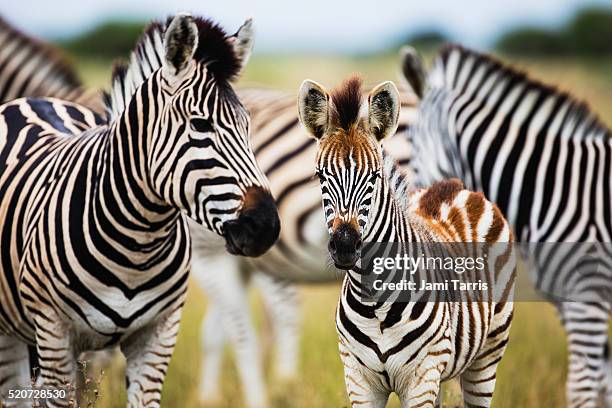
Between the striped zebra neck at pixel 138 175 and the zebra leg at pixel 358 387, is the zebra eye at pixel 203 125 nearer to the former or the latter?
the striped zebra neck at pixel 138 175

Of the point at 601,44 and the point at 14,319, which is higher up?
the point at 601,44

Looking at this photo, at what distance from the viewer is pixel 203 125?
4.93m

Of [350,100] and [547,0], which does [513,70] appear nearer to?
[350,100]

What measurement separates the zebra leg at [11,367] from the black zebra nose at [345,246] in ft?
9.43

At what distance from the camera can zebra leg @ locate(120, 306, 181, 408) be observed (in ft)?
17.4

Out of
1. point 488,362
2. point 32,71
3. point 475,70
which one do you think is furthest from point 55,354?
point 32,71

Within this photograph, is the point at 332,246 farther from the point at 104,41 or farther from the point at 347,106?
the point at 104,41

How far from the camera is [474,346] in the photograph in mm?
4863

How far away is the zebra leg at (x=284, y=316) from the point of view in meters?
9.35

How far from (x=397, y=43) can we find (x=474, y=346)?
27.2 metres

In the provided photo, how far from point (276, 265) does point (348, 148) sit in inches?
189

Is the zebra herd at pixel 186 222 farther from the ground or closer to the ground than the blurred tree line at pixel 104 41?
closer to the ground

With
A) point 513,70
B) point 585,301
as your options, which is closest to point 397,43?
point 513,70

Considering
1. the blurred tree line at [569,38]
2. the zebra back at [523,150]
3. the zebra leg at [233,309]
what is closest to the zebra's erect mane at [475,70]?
the zebra back at [523,150]
